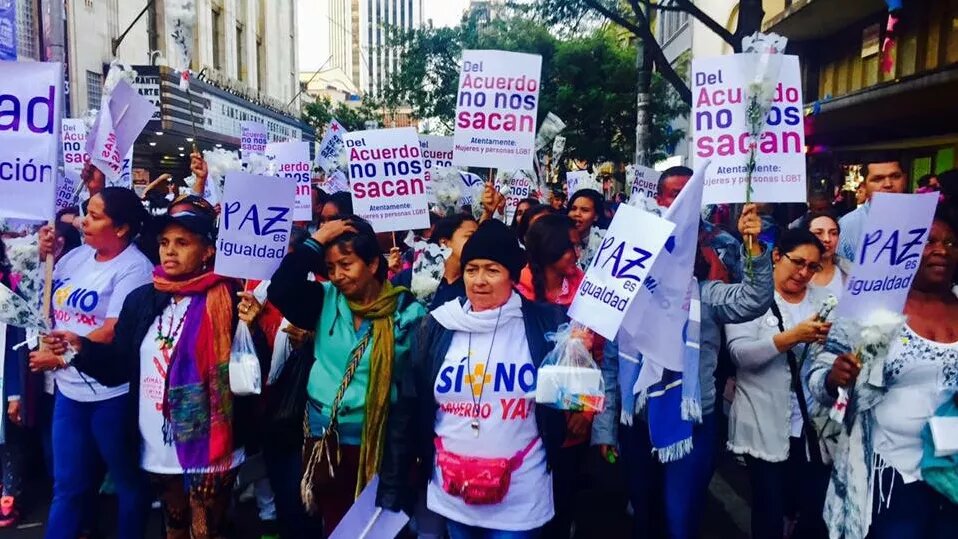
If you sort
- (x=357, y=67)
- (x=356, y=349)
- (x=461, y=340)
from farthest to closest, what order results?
(x=357, y=67) < (x=356, y=349) < (x=461, y=340)

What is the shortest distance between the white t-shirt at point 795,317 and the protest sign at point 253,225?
253 centimetres

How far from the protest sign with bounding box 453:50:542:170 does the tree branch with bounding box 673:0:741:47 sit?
3.52m

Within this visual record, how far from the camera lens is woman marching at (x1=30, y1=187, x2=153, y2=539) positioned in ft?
13.8

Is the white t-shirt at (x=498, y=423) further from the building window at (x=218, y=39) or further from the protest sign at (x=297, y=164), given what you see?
the building window at (x=218, y=39)

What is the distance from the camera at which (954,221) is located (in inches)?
138

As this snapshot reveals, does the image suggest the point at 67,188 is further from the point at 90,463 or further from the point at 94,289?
the point at 90,463

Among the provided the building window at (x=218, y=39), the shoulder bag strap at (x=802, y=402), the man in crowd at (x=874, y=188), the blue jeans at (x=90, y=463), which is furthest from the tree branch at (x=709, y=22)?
the building window at (x=218, y=39)

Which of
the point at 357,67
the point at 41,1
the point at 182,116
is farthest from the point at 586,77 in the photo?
the point at 357,67

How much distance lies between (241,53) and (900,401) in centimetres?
3151

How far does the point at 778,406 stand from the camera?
4.24m

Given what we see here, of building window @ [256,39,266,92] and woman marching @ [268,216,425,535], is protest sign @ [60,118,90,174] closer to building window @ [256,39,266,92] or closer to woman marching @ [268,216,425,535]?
woman marching @ [268,216,425,535]

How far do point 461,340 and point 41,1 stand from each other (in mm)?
17151

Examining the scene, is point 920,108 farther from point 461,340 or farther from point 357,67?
point 357,67

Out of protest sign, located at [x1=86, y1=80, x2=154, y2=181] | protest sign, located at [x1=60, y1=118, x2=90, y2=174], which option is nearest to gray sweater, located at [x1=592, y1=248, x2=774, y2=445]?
protest sign, located at [x1=86, y1=80, x2=154, y2=181]
